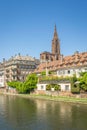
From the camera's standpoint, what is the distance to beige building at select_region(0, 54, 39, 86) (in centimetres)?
13175

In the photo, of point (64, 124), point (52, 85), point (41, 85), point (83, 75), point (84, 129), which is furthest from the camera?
point (41, 85)

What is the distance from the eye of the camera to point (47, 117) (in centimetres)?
3881

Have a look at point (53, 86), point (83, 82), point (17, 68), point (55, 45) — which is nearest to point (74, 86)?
point (83, 82)

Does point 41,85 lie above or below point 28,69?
below

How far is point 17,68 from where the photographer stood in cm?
13200

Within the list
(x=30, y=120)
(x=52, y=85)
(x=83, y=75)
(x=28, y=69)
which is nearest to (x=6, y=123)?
(x=30, y=120)

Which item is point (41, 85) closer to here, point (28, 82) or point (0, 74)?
point (28, 82)

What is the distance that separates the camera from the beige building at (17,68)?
132m

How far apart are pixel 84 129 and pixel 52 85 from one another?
156ft

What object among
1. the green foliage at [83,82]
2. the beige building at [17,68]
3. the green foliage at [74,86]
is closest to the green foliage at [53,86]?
the green foliage at [74,86]

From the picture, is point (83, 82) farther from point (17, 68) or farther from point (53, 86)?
point (17, 68)

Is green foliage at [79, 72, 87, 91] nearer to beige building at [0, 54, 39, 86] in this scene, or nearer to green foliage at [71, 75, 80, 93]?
green foliage at [71, 75, 80, 93]

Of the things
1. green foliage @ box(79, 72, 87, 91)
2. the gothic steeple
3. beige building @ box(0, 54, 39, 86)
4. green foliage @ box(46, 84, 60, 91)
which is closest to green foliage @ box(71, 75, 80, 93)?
green foliage @ box(79, 72, 87, 91)

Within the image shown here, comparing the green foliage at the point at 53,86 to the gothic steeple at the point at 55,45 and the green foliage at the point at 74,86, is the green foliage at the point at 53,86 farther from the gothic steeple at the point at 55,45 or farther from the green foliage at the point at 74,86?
the gothic steeple at the point at 55,45
